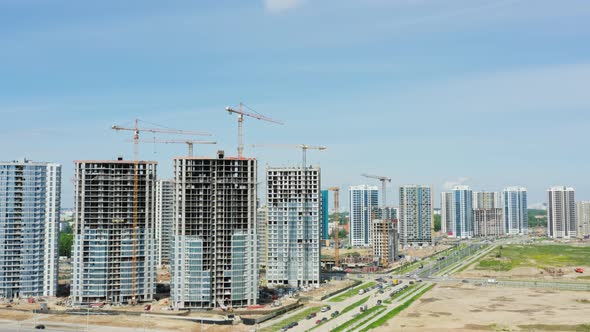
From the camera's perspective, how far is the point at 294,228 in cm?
18088

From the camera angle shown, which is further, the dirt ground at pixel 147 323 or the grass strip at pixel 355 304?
the grass strip at pixel 355 304

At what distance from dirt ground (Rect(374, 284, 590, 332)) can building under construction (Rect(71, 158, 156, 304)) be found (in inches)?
2500

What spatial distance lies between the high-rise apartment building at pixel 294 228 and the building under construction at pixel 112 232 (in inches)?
1736

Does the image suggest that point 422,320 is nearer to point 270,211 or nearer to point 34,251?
point 270,211

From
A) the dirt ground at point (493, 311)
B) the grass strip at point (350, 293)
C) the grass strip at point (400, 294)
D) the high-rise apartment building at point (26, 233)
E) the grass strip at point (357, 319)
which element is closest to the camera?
the grass strip at point (357, 319)

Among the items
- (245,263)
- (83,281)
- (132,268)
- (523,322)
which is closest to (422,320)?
(523,322)

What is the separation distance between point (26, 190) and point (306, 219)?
79609mm

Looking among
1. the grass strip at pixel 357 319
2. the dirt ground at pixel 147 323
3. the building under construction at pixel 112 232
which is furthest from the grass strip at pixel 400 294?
the building under construction at pixel 112 232

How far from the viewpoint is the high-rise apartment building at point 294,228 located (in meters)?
180

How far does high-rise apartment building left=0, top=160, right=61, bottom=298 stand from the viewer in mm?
152750

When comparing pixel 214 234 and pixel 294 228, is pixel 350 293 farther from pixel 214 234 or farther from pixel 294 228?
pixel 214 234

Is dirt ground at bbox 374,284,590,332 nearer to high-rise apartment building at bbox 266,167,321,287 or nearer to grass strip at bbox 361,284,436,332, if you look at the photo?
grass strip at bbox 361,284,436,332

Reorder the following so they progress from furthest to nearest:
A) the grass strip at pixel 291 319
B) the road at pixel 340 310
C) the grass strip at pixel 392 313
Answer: the grass strip at pixel 392 313 < the road at pixel 340 310 < the grass strip at pixel 291 319

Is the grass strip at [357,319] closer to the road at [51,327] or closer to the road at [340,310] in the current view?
the road at [340,310]
